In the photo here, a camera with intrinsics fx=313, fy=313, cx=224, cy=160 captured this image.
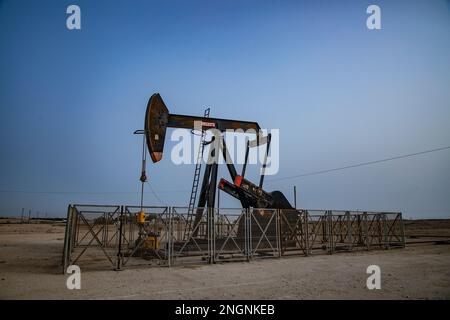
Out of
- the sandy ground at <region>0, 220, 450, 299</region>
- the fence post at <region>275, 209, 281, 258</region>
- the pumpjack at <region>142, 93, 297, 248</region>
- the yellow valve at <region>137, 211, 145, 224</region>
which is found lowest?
the sandy ground at <region>0, 220, 450, 299</region>

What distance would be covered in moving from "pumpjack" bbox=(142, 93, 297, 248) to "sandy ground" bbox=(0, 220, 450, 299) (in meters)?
3.32

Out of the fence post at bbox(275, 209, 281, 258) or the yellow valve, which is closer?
the yellow valve

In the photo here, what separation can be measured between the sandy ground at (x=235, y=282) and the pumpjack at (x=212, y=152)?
10.9 feet

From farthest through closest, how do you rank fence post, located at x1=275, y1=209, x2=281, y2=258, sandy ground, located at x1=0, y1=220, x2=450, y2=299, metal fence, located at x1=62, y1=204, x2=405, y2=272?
fence post, located at x1=275, y1=209, x2=281, y2=258 → metal fence, located at x1=62, y1=204, x2=405, y2=272 → sandy ground, located at x1=0, y1=220, x2=450, y2=299

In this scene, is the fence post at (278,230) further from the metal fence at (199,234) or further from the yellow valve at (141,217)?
the yellow valve at (141,217)

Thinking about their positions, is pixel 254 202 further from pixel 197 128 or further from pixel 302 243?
pixel 197 128

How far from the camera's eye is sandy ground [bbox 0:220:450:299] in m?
7.14

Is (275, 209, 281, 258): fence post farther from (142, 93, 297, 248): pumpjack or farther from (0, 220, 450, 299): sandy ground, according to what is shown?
(0, 220, 450, 299): sandy ground

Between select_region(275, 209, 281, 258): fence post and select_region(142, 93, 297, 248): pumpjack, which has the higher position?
select_region(142, 93, 297, 248): pumpjack

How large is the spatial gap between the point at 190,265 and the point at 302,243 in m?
6.55

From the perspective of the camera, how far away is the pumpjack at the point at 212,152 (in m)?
12.2

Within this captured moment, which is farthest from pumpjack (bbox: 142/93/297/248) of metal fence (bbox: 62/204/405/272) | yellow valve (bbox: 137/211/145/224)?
yellow valve (bbox: 137/211/145/224)
